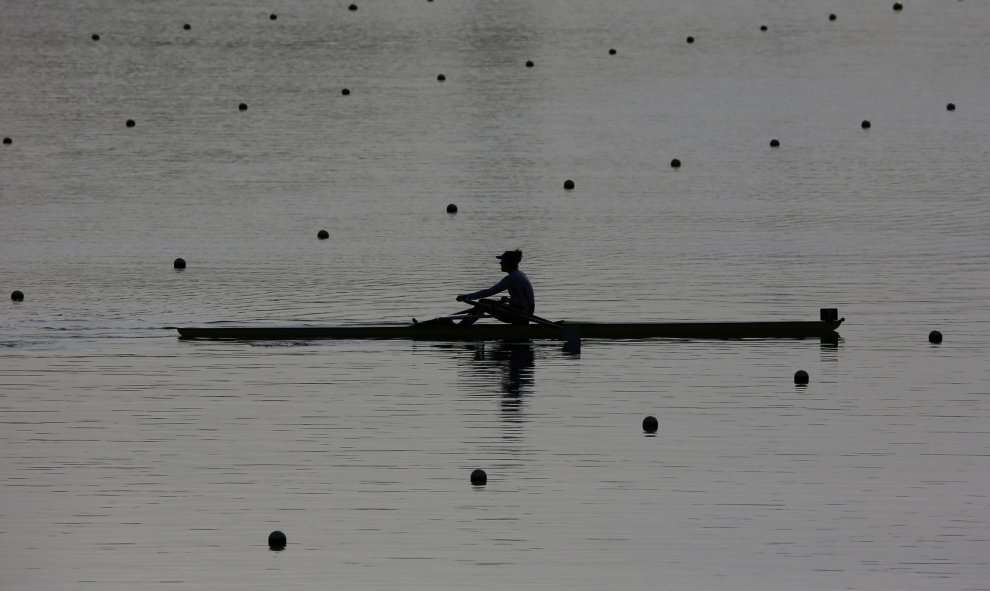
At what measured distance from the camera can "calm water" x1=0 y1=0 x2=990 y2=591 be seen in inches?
545

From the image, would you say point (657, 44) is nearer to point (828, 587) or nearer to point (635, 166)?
point (635, 166)

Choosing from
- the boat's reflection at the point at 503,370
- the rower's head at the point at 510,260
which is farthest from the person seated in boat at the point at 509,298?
the boat's reflection at the point at 503,370

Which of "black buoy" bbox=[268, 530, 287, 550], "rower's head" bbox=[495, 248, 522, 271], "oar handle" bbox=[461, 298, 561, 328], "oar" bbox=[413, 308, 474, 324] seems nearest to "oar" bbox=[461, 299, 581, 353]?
"oar handle" bbox=[461, 298, 561, 328]

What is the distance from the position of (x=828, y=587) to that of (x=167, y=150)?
2573 centimetres

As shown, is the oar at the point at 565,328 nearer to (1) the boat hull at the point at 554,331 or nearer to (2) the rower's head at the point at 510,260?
(1) the boat hull at the point at 554,331

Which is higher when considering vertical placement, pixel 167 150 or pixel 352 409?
pixel 167 150

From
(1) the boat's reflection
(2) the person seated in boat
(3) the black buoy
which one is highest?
(2) the person seated in boat

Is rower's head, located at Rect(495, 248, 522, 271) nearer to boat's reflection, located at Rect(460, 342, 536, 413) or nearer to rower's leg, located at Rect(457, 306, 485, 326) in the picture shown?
rower's leg, located at Rect(457, 306, 485, 326)

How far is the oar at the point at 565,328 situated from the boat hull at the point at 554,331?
158 mm

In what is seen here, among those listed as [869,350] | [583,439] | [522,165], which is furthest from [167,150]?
[583,439]

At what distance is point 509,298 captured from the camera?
21.9 meters

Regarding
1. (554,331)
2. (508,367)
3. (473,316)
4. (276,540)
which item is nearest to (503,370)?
(508,367)

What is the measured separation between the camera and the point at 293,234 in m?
29.5

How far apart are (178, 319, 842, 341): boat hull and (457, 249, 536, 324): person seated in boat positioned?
18 centimetres
